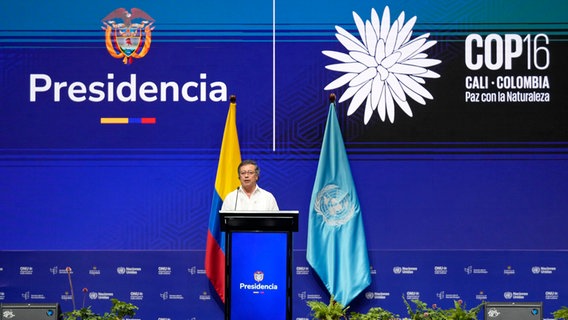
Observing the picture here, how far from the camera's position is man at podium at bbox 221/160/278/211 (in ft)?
25.0

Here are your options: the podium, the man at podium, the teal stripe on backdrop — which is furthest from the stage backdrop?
the podium

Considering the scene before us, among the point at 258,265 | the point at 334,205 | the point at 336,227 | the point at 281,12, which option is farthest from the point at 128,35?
the point at 258,265

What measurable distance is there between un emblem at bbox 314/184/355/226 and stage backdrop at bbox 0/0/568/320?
0.22 m

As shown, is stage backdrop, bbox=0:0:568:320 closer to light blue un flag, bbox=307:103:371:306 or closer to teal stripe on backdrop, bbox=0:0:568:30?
teal stripe on backdrop, bbox=0:0:568:30

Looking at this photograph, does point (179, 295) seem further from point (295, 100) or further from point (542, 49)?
point (542, 49)

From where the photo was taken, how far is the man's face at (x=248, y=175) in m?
7.62

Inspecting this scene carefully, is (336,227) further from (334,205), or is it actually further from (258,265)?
(258,265)

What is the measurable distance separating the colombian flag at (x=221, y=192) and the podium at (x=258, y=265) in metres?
2.24

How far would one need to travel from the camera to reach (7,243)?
8.40 meters

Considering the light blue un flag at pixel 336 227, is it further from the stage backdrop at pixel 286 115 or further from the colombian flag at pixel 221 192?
the colombian flag at pixel 221 192

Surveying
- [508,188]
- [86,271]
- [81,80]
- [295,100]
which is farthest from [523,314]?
[81,80]

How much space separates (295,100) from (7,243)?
3.05 metres

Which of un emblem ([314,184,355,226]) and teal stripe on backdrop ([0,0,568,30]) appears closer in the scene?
un emblem ([314,184,355,226])

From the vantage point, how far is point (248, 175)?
7.62 m
